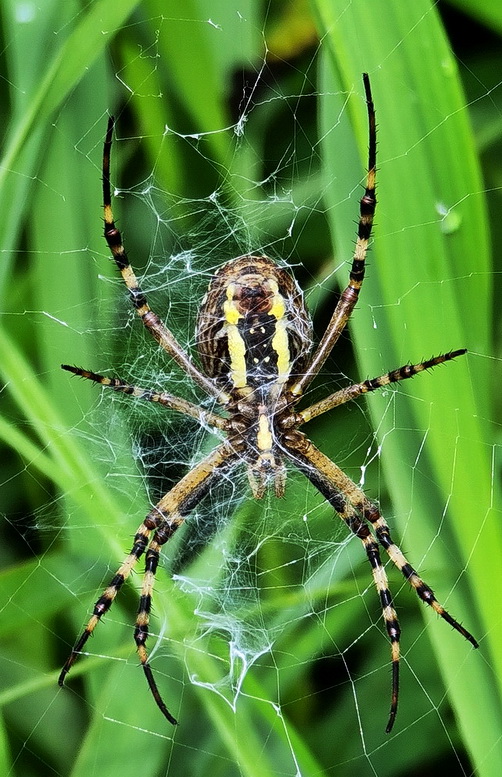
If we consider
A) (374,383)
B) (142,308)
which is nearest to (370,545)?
(374,383)

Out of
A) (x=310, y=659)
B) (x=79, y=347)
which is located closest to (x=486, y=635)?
(x=310, y=659)

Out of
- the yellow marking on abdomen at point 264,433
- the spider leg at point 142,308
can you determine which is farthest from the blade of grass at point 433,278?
the spider leg at point 142,308

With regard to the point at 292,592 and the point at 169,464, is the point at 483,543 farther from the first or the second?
the point at 169,464

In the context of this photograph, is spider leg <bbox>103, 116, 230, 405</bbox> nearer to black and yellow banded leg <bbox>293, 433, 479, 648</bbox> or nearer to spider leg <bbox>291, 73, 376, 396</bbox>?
spider leg <bbox>291, 73, 376, 396</bbox>

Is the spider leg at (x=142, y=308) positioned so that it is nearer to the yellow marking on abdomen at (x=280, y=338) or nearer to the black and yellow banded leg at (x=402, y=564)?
the yellow marking on abdomen at (x=280, y=338)

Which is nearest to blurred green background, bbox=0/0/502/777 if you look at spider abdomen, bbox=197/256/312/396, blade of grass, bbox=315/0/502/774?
blade of grass, bbox=315/0/502/774
